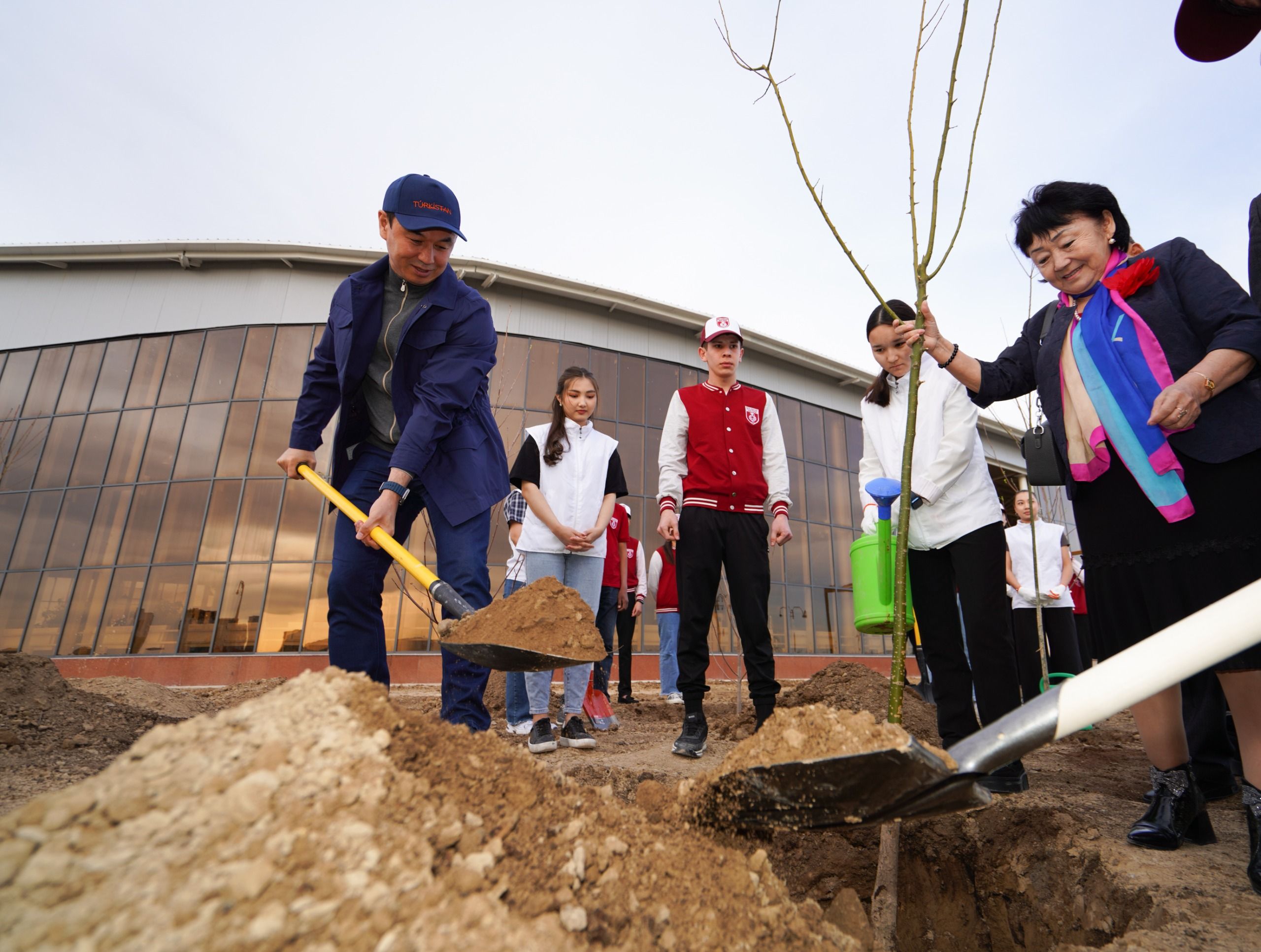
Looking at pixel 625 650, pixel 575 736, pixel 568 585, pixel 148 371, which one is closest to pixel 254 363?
pixel 148 371

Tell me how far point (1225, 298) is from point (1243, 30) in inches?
26.4

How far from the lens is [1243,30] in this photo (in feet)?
5.58

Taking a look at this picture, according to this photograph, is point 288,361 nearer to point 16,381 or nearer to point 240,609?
point 240,609

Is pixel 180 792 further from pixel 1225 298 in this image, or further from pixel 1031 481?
pixel 1225 298

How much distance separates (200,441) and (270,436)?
1.47 meters

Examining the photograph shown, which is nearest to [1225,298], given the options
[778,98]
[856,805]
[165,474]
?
[778,98]

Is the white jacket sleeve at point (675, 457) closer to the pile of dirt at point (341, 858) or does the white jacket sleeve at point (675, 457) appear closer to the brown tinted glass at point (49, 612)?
the pile of dirt at point (341, 858)

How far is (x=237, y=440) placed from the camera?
12.8 meters

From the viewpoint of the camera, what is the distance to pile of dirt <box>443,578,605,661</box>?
2.07 m

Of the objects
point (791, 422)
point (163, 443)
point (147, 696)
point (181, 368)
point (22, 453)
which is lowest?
point (147, 696)

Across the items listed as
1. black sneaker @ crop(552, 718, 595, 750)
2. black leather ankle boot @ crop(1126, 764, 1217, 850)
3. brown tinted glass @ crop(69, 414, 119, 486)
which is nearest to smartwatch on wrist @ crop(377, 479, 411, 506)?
black sneaker @ crop(552, 718, 595, 750)

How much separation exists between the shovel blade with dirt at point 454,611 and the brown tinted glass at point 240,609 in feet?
34.4

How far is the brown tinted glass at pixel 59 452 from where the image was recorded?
13344 mm

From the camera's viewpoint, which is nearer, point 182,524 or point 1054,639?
point 1054,639
